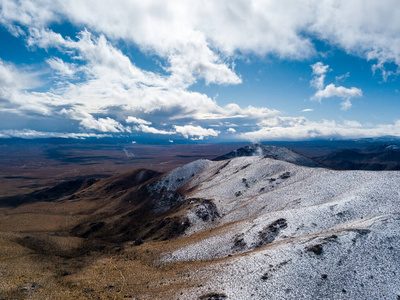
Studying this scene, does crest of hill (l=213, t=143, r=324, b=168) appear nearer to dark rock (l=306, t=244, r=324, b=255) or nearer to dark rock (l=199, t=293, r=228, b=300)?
A: dark rock (l=306, t=244, r=324, b=255)

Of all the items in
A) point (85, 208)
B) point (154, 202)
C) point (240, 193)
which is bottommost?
point (85, 208)

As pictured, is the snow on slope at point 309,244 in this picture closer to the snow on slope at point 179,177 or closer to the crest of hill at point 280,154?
the snow on slope at point 179,177

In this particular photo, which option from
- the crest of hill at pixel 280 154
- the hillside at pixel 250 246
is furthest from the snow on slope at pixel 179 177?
the crest of hill at pixel 280 154

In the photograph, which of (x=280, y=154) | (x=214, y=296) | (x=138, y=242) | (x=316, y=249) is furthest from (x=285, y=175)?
(x=280, y=154)

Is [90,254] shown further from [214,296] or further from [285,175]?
[285,175]

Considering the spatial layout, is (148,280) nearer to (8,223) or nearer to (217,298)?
(217,298)

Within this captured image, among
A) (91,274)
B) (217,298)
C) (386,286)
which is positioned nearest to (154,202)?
(91,274)
